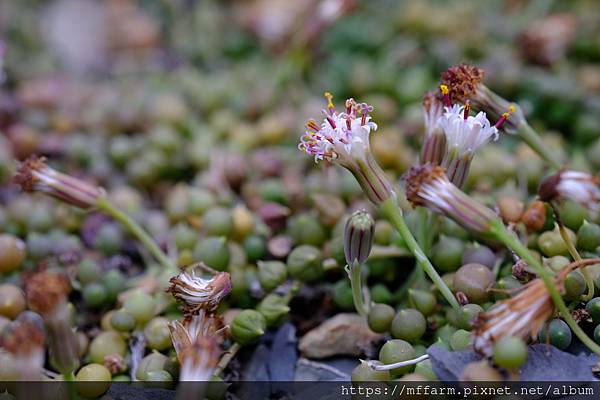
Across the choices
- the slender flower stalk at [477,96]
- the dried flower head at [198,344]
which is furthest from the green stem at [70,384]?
the slender flower stalk at [477,96]

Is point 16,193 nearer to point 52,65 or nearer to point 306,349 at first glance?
point 52,65

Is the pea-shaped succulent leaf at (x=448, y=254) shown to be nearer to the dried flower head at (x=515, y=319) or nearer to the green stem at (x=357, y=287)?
the green stem at (x=357, y=287)

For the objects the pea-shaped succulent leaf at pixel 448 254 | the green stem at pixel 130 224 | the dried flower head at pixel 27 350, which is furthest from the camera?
the green stem at pixel 130 224

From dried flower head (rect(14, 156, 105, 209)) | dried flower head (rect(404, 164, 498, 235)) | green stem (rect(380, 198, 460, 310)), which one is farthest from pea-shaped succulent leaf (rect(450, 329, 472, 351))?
dried flower head (rect(14, 156, 105, 209))

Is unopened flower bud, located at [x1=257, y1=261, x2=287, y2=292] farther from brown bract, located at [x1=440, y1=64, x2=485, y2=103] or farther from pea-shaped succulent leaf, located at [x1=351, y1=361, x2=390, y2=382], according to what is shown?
brown bract, located at [x1=440, y1=64, x2=485, y2=103]

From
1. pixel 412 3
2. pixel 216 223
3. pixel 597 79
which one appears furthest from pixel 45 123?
pixel 597 79

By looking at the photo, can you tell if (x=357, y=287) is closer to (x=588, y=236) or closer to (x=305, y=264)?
(x=305, y=264)

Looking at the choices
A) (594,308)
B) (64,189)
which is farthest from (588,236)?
(64,189)
